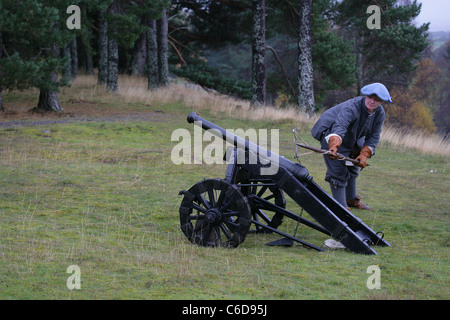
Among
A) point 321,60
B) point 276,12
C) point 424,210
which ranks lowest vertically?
point 424,210

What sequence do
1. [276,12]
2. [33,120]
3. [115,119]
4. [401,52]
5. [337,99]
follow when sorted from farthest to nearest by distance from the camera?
1. [337,99]
2. [401,52]
3. [276,12]
4. [115,119]
5. [33,120]

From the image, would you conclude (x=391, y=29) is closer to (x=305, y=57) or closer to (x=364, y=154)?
(x=305, y=57)

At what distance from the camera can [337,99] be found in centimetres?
3759

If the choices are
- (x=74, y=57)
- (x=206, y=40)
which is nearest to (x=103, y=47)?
(x=74, y=57)

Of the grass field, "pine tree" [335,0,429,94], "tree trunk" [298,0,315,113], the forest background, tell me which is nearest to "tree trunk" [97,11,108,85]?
Answer: the forest background

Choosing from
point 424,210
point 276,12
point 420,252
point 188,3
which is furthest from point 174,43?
point 420,252

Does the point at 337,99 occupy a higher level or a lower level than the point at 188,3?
lower

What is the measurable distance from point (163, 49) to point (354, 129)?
19.2 m

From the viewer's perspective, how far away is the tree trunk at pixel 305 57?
62.4 ft

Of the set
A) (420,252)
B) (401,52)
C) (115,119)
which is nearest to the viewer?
(420,252)

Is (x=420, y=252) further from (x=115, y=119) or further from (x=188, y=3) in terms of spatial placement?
(x=188, y=3)

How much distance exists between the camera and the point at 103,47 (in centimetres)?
2178

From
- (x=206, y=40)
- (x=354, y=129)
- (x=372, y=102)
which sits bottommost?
(x=354, y=129)

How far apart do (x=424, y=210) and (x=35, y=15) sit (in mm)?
10873
